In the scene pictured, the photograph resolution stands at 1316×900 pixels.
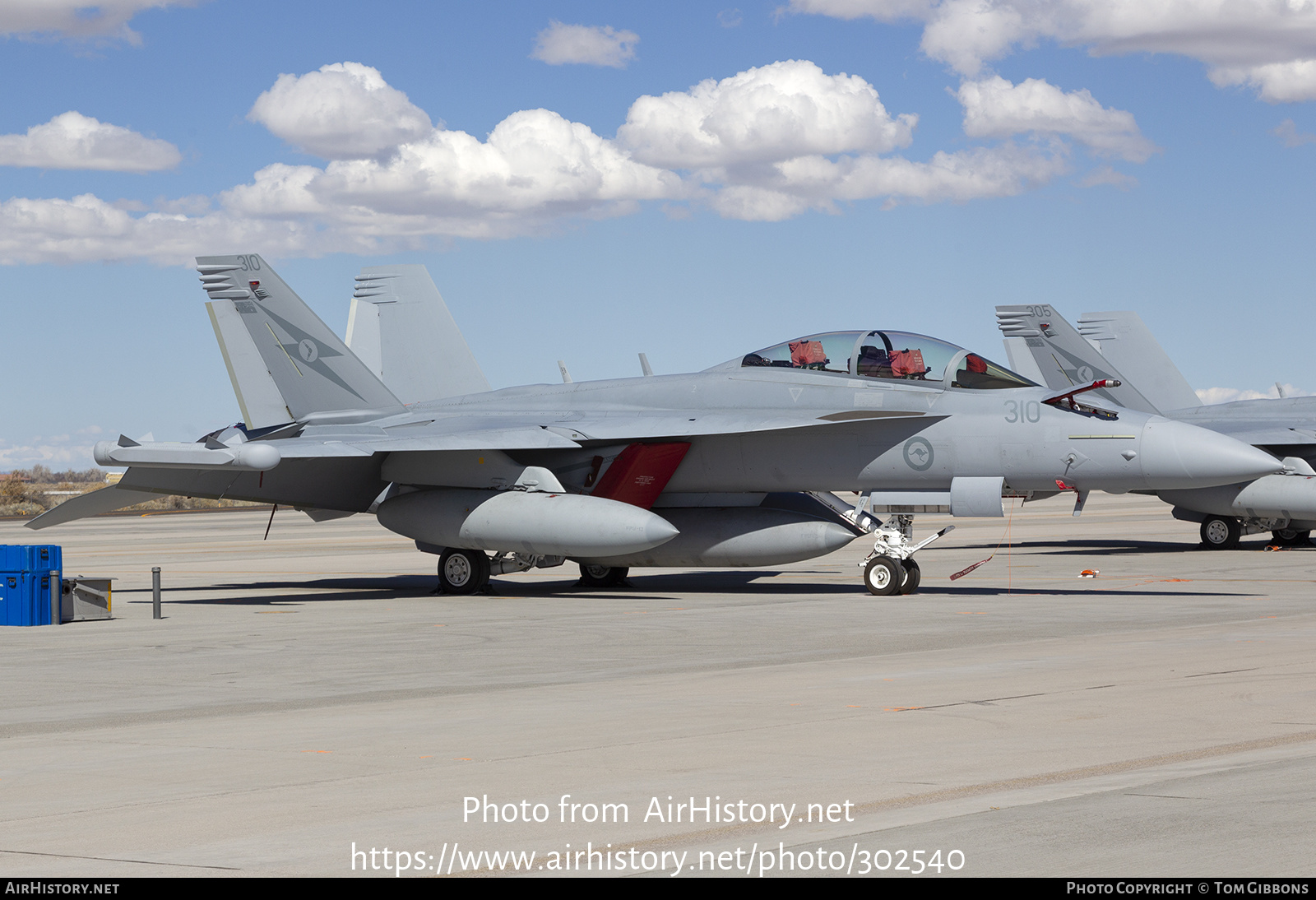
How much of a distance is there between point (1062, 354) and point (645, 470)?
15.1 m

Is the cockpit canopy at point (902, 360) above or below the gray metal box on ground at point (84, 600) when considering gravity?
above

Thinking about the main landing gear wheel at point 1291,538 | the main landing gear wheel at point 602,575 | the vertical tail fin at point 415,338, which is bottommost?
the main landing gear wheel at point 602,575

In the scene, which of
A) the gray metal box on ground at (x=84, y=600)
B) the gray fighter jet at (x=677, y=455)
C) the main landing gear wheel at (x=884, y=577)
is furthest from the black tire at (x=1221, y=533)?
the gray metal box on ground at (x=84, y=600)

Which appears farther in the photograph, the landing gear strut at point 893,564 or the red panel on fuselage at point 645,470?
the red panel on fuselage at point 645,470

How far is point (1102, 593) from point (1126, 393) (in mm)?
14240

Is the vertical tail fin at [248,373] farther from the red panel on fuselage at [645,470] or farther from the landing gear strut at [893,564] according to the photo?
the landing gear strut at [893,564]

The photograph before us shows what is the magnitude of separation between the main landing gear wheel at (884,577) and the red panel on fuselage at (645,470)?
2779 mm

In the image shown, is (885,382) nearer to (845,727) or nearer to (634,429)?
(634,429)

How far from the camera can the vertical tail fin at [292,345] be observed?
2080 cm

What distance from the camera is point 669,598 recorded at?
18062 mm

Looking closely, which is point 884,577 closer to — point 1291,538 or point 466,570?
point 466,570

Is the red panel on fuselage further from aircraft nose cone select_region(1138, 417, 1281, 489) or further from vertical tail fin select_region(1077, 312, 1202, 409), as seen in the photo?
vertical tail fin select_region(1077, 312, 1202, 409)

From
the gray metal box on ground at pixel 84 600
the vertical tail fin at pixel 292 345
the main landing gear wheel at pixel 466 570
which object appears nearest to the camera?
the gray metal box on ground at pixel 84 600

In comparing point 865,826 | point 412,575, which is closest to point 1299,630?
point 865,826
